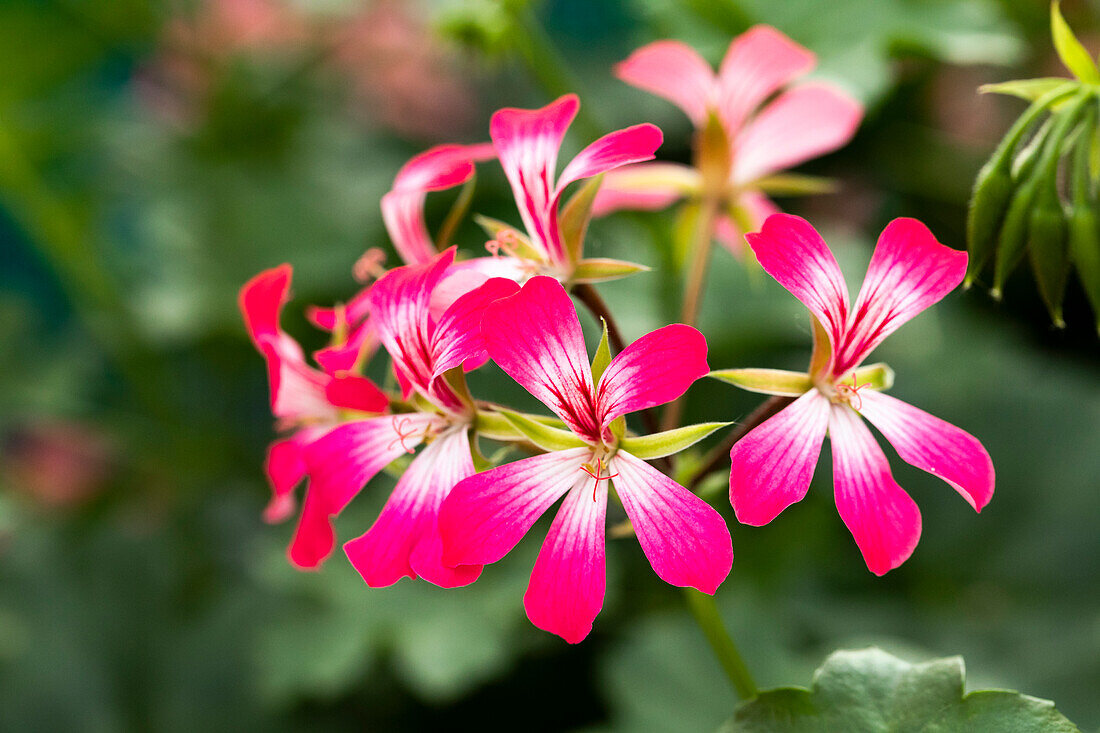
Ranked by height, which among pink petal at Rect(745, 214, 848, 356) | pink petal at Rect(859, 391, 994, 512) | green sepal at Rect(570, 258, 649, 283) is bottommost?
pink petal at Rect(859, 391, 994, 512)

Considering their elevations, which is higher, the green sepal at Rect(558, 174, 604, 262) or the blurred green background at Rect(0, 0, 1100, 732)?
the green sepal at Rect(558, 174, 604, 262)

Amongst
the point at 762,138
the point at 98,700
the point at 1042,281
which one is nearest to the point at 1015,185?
the point at 1042,281

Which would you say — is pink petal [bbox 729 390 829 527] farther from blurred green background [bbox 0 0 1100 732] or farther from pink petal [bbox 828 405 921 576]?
blurred green background [bbox 0 0 1100 732]

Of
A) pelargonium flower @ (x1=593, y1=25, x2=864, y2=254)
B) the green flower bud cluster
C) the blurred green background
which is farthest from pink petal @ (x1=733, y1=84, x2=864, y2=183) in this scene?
the green flower bud cluster

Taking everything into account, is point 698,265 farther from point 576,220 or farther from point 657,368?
point 657,368

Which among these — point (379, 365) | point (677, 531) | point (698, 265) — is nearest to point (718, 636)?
point (677, 531)

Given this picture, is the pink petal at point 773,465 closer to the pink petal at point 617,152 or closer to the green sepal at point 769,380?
the green sepal at point 769,380

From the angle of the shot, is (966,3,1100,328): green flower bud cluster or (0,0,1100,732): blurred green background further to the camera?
(0,0,1100,732): blurred green background
